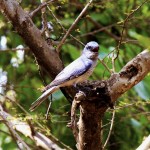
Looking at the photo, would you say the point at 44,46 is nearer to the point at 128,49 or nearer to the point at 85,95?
the point at 85,95

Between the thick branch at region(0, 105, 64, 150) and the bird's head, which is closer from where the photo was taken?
the bird's head

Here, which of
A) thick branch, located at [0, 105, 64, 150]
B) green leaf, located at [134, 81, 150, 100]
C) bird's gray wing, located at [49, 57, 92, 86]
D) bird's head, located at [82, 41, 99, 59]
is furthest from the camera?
green leaf, located at [134, 81, 150, 100]

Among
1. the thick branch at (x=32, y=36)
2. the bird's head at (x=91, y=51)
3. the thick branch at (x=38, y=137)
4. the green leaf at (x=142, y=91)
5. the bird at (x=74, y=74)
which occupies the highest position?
the thick branch at (x=32, y=36)

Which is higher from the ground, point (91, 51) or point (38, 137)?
point (91, 51)

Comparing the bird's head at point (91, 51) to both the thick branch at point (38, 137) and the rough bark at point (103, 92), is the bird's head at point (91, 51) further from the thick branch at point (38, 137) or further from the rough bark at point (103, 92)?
the thick branch at point (38, 137)

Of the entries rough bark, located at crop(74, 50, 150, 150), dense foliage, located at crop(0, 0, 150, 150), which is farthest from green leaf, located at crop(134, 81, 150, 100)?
rough bark, located at crop(74, 50, 150, 150)

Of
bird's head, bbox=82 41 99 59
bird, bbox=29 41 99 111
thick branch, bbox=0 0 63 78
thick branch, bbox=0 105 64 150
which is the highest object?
thick branch, bbox=0 0 63 78

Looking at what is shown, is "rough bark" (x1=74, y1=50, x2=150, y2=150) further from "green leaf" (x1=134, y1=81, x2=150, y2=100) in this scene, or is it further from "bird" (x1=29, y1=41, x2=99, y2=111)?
"green leaf" (x1=134, y1=81, x2=150, y2=100)

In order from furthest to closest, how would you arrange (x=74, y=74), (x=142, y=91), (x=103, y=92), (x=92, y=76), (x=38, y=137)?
(x=92, y=76), (x=142, y=91), (x=38, y=137), (x=74, y=74), (x=103, y=92)

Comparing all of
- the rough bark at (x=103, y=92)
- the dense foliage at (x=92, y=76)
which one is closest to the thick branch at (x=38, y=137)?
the dense foliage at (x=92, y=76)

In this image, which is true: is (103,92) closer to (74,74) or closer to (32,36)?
(74,74)

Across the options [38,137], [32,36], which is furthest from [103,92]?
[38,137]

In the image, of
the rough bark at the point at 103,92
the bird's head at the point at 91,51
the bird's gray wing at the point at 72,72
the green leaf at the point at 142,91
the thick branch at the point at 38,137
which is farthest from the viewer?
the green leaf at the point at 142,91

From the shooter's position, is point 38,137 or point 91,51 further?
point 38,137
